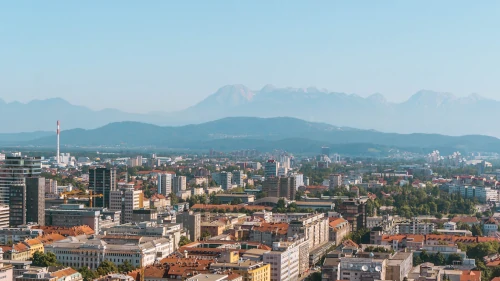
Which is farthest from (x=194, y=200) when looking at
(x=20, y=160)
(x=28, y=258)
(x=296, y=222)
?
(x=28, y=258)

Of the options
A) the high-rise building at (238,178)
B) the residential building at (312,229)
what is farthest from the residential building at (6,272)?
the high-rise building at (238,178)

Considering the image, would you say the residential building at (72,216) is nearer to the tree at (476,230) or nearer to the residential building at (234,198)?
the tree at (476,230)

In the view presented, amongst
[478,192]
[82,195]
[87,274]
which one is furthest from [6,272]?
[478,192]

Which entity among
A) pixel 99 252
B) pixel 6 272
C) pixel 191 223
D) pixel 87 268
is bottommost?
pixel 87 268

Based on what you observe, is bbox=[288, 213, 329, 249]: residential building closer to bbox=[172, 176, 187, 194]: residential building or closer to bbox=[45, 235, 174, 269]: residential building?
bbox=[45, 235, 174, 269]: residential building

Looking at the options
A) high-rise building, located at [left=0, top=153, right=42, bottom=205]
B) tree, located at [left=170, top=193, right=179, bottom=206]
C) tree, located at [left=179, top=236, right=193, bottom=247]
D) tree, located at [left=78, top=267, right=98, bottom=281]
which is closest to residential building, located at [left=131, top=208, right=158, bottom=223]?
tree, located at [left=179, top=236, right=193, bottom=247]

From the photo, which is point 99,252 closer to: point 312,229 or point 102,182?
point 312,229
